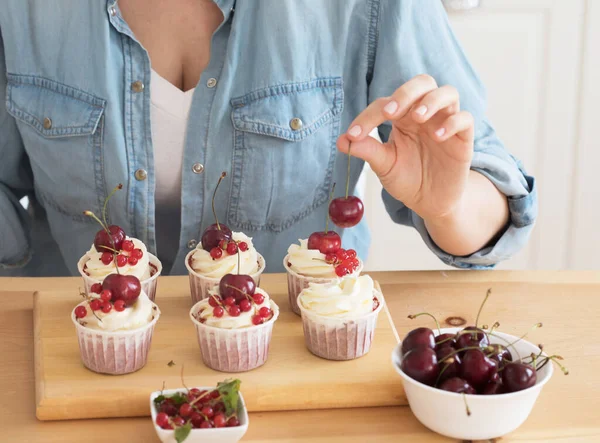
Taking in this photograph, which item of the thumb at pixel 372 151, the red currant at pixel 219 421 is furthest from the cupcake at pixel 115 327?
the thumb at pixel 372 151

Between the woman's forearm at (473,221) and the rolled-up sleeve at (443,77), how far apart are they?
0.01 metres

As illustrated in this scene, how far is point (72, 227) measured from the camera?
1.61 metres

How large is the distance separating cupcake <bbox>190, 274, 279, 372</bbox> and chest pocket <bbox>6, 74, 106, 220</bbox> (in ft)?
1.57

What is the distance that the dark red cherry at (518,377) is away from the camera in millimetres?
955

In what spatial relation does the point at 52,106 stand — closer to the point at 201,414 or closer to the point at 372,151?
the point at 372,151

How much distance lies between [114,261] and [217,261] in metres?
0.16

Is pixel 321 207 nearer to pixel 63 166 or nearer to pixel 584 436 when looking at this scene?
pixel 63 166

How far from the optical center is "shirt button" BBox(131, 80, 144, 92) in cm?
148

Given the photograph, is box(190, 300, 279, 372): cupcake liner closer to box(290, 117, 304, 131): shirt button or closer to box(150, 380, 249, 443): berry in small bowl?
box(150, 380, 249, 443): berry in small bowl

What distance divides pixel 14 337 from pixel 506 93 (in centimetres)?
185

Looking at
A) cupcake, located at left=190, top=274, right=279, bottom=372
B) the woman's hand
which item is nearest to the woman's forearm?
the woman's hand

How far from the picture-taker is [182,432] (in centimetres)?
92

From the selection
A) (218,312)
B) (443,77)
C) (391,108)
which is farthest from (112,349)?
(443,77)

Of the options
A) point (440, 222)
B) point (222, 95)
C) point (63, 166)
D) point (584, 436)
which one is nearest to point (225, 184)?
point (222, 95)
